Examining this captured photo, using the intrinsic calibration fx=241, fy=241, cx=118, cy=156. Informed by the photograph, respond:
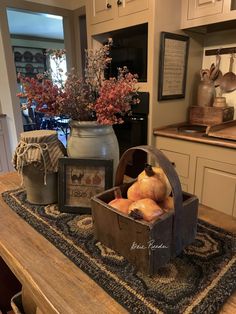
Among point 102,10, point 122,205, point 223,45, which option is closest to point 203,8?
point 223,45

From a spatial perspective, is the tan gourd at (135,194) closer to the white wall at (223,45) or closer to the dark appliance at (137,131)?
the dark appliance at (137,131)

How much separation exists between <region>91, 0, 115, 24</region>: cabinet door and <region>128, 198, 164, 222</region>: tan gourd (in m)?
1.89

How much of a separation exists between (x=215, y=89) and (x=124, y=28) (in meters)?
0.93

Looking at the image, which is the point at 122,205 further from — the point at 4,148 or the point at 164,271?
the point at 4,148

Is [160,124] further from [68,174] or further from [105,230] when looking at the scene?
[105,230]

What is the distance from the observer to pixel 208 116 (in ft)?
6.58

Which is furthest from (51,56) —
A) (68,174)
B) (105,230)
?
(105,230)

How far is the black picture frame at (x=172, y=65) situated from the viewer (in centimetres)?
180

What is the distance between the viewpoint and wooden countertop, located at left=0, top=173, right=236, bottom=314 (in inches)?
18.9

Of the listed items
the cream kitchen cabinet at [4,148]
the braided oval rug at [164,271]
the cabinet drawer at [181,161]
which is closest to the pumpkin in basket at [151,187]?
the braided oval rug at [164,271]

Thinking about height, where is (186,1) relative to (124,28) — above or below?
above

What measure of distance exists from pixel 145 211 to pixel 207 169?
1298mm

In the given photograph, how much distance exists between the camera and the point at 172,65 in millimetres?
1888

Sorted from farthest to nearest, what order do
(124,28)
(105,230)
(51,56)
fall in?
(124,28), (51,56), (105,230)
